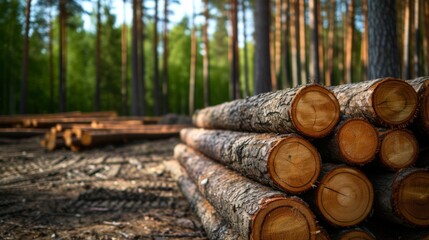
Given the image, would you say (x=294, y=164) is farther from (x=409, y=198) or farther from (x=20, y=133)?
(x=20, y=133)

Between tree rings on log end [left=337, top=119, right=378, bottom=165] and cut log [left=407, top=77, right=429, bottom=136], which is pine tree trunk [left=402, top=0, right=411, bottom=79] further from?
tree rings on log end [left=337, top=119, right=378, bottom=165]

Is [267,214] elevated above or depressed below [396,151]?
below

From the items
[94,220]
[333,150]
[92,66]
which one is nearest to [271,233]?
[333,150]

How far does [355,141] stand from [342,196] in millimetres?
471

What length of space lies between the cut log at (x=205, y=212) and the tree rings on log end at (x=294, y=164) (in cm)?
71

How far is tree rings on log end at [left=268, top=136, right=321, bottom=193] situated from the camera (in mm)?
2557

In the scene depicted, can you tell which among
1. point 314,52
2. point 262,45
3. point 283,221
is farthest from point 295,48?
point 283,221

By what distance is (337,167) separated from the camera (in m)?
2.60

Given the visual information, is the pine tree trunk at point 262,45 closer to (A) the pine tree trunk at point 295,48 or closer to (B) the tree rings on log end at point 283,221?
(B) the tree rings on log end at point 283,221

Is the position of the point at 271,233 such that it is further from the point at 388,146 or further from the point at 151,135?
the point at 151,135

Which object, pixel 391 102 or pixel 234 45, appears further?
pixel 234 45

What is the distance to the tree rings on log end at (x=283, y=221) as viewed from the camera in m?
2.35

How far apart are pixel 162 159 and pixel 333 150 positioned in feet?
21.1

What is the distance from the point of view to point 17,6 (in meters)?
24.9
